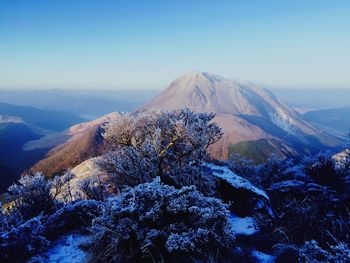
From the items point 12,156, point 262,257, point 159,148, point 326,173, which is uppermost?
point 159,148

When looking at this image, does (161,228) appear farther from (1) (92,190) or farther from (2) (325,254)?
(1) (92,190)

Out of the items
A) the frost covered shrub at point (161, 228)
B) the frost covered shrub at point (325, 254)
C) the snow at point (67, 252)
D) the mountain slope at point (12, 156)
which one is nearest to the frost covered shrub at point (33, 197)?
the snow at point (67, 252)

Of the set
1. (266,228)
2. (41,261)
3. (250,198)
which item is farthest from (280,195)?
(41,261)

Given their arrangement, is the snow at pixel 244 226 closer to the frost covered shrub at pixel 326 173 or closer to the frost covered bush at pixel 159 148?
the frost covered bush at pixel 159 148

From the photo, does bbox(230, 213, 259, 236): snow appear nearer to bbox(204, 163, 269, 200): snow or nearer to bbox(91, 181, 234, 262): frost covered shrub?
bbox(91, 181, 234, 262): frost covered shrub

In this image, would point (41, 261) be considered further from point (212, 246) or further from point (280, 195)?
point (280, 195)

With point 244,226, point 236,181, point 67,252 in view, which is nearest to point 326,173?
point 236,181

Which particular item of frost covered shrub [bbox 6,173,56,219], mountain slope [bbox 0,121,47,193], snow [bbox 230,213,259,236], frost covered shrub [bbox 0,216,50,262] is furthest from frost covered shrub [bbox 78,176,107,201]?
mountain slope [bbox 0,121,47,193]
